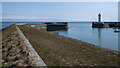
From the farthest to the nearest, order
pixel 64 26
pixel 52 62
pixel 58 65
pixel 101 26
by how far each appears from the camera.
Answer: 1. pixel 101 26
2. pixel 64 26
3. pixel 52 62
4. pixel 58 65

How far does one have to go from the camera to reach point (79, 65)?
5.74 meters

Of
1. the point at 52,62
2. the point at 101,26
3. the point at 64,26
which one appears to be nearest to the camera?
the point at 52,62

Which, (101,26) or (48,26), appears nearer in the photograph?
(48,26)

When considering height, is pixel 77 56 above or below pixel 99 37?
above

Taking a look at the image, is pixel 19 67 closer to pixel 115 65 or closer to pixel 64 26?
pixel 115 65

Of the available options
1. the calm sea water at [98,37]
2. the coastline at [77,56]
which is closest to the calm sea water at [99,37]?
the calm sea water at [98,37]

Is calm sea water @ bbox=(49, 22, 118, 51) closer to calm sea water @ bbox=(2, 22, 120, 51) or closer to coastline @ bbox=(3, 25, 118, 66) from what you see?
calm sea water @ bbox=(2, 22, 120, 51)

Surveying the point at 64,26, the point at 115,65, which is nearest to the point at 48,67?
the point at 115,65

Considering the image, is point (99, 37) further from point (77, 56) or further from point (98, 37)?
point (77, 56)

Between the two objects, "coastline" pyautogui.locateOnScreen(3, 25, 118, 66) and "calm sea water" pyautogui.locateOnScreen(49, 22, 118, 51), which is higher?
"coastline" pyautogui.locateOnScreen(3, 25, 118, 66)

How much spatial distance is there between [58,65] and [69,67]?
2.11 ft

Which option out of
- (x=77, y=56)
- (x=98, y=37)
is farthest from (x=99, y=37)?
(x=77, y=56)

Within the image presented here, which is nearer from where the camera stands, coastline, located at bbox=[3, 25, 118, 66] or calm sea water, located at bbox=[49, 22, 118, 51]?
coastline, located at bbox=[3, 25, 118, 66]

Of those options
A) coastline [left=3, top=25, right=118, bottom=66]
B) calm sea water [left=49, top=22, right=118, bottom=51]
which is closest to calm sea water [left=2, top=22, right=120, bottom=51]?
calm sea water [left=49, top=22, right=118, bottom=51]
